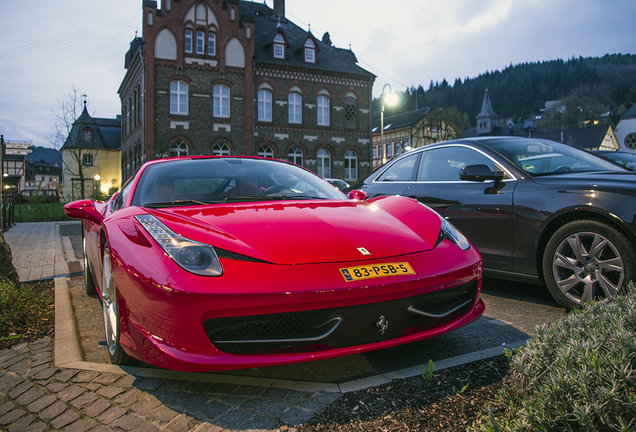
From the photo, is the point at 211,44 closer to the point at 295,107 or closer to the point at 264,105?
the point at 264,105

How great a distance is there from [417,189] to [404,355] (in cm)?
262

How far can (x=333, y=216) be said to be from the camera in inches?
107

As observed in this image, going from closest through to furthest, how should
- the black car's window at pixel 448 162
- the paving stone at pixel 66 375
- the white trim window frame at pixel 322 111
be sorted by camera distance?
the paving stone at pixel 66 375
the black car's window at pixel 448 162
the white trim window frame at pixel 322 111

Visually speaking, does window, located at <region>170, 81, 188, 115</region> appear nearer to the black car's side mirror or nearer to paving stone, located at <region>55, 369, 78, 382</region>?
the black car's side mirror

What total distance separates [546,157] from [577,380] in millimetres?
3340

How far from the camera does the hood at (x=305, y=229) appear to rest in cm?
221

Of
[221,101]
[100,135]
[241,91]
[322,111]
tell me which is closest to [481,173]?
[221,101]

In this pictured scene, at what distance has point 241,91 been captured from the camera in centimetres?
2975

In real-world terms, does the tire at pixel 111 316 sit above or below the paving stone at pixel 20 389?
above

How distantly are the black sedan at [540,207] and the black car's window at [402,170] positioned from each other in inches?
1.3

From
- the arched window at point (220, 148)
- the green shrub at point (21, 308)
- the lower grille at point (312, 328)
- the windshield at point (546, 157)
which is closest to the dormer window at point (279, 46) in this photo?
the arched window at point (220, 148)

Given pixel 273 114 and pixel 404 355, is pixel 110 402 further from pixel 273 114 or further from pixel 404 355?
pixel 273 114

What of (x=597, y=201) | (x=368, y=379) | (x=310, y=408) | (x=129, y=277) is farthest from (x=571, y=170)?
(x=129, y=277)

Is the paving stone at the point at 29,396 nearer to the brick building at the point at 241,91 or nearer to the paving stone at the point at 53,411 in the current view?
the paving stone at the point at 53,411
